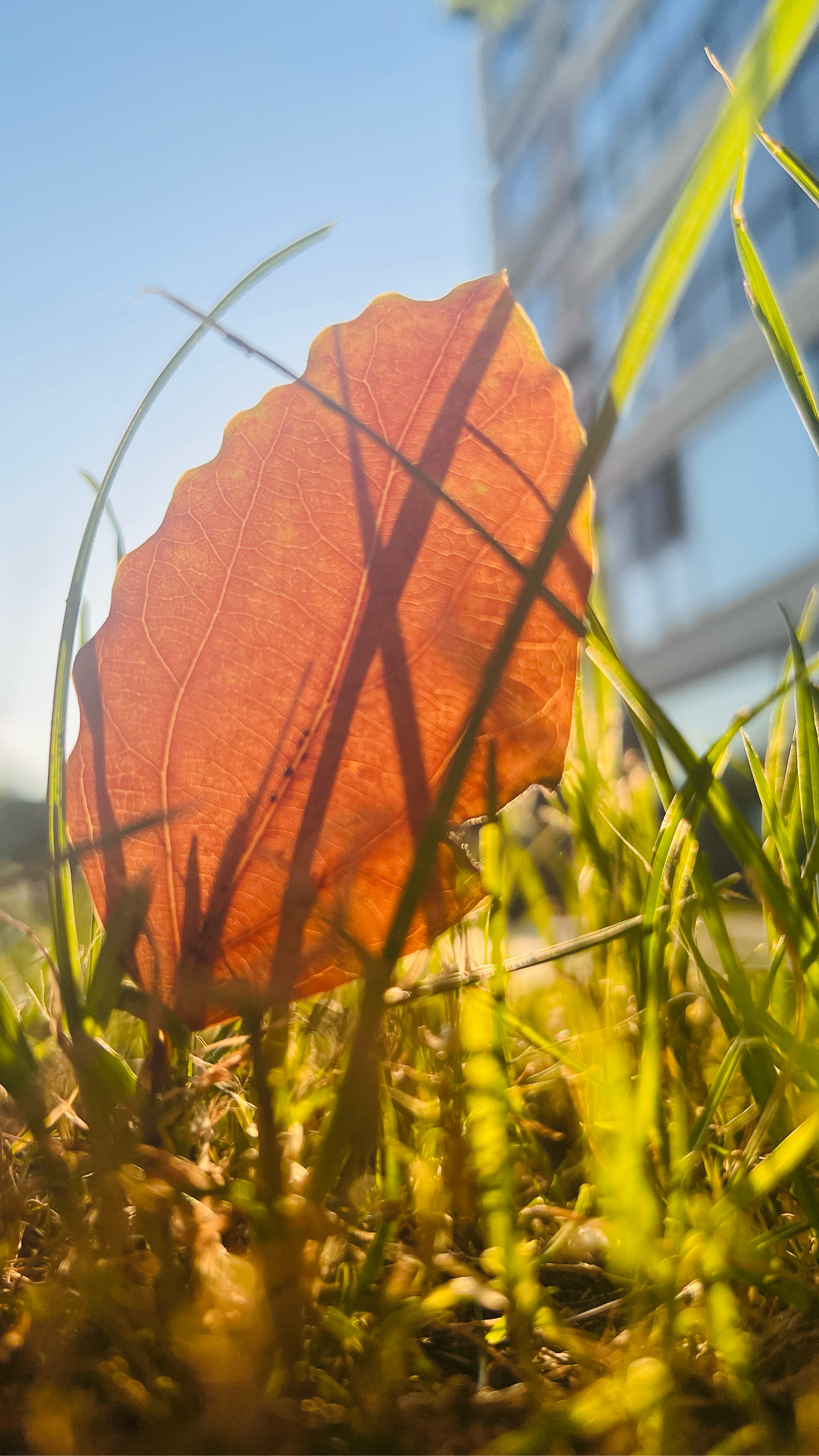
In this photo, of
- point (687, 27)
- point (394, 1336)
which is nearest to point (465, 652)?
point (394, 1336)

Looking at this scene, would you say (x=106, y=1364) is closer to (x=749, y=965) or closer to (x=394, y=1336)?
(x=394, y=1336)

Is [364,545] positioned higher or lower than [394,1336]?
higher

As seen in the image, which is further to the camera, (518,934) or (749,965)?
(518,934)

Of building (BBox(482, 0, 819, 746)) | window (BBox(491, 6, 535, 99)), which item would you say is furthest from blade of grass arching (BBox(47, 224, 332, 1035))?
window (BBox(491, 6, 535, 99))

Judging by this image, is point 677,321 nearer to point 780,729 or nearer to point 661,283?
point 780,729

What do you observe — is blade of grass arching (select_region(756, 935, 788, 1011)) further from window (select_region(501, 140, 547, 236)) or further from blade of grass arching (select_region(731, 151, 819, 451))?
window (select_region(501, 140, 547, 236))

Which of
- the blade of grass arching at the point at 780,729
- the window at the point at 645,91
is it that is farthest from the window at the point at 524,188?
the blade of grass arching at the point at 780,729

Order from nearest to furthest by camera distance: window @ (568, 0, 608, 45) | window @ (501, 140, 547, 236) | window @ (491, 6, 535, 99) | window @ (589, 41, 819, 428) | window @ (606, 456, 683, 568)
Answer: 1. window @ (589, 41, 819, 428)
2. window @ (606, 456, 683, 568)
3. window @ (568, 0, 608, 45)
4. window @ (501, 140, 547, 236)
5. window @ (491, 6, 535, 99)
